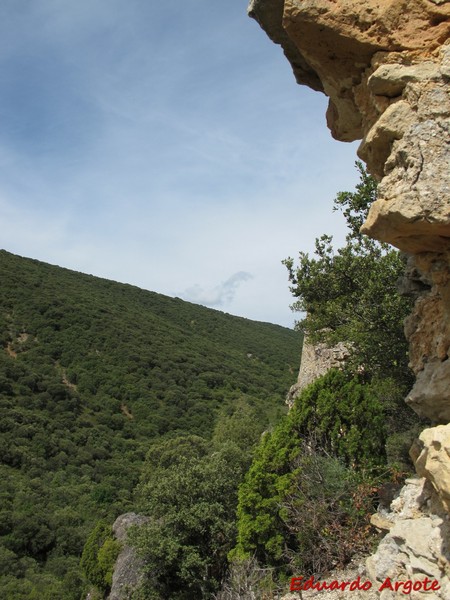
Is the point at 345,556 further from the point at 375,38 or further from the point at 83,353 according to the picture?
the point at 83,353

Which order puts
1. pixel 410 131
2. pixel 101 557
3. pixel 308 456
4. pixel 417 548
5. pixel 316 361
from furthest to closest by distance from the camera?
pixel 316 361 < pixel 101 557 < pixel 308 456 < pixel 410 131 < pixel 417 548

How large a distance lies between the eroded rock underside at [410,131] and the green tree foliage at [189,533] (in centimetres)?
1044

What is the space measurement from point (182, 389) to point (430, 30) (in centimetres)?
4442

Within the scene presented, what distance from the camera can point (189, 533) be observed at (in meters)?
15.7

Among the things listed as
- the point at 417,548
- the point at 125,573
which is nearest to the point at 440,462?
the point at 417,548

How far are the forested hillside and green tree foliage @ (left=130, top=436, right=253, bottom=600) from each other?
867 cm

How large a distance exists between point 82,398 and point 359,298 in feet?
108

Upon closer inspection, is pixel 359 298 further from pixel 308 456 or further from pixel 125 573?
pixel 125 573

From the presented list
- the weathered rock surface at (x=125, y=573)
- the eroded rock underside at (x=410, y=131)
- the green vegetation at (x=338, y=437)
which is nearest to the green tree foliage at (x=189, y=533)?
the weathered rock surface at (x=125, y=573)

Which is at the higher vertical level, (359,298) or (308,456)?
(359,298)

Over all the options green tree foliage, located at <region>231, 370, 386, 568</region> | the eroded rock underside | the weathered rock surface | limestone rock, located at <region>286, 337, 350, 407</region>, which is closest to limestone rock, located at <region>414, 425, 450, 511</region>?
the eroded rock underside

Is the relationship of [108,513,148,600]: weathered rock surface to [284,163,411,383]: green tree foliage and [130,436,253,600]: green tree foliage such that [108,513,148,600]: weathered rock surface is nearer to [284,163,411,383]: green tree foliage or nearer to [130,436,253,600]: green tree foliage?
[130,436,253,600]: green tree foliage

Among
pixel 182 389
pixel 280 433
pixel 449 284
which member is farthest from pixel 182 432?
pixel 449 284

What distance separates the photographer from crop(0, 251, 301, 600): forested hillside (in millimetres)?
26062
